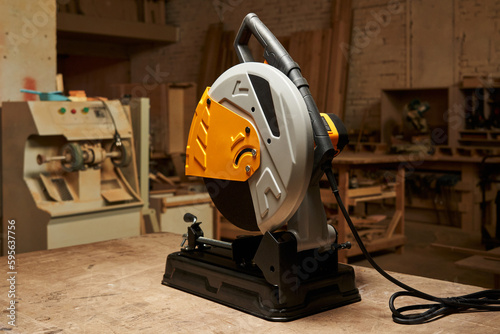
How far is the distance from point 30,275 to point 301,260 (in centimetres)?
85

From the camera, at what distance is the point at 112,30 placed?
26.7ft

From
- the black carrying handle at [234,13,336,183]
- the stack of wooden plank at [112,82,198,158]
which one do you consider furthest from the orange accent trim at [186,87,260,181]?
the stack of wooden plank at [112,82,198,158]

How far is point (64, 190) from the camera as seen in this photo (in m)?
3.20

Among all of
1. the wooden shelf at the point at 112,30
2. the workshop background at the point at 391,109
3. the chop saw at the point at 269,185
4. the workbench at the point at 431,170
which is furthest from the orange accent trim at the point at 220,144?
the wooden shelf at the point at 112,30

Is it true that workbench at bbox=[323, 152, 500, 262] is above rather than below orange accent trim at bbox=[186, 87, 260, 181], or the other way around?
below

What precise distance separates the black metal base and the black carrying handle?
24 centimetres

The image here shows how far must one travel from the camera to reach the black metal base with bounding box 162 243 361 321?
4.20 ft

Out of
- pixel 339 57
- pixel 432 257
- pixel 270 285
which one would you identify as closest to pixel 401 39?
pixel 339 57

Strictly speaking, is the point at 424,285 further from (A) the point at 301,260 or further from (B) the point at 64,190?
(B) the point at 64,190

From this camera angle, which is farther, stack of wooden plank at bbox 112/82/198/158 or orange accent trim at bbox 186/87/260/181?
stack of wooden plank at bbox 112/82/198/158

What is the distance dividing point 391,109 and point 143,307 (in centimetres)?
578

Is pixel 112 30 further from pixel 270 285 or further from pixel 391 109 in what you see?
pixel 270 285

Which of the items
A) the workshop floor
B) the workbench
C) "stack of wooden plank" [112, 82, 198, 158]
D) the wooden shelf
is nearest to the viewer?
the workshop floor

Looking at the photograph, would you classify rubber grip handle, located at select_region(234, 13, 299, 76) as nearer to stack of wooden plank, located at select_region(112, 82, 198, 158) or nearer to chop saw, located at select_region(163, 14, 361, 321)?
chop saw, located at select_region(163, 14, 361, 321)
